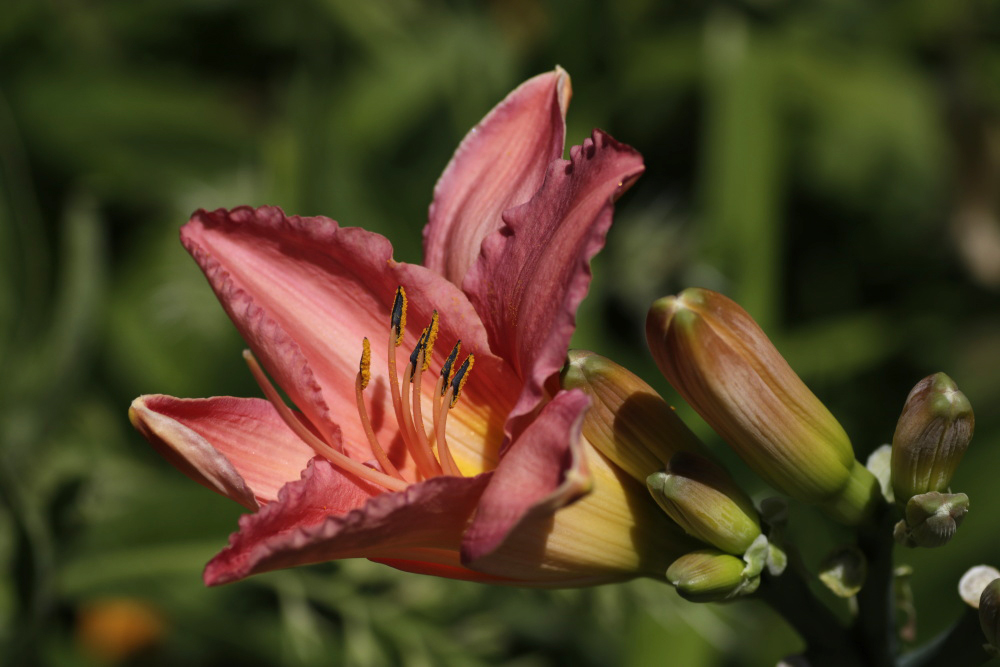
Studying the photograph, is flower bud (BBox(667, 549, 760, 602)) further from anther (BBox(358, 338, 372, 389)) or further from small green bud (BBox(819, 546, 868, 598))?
anther (BBox(358, 338, 372, 389))

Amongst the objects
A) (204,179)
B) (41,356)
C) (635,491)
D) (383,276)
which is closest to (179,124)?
(204,179)

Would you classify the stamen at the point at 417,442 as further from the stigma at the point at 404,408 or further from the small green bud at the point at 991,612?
the small green bud at the point at 991,612

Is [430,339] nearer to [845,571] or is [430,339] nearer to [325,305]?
[325,305]

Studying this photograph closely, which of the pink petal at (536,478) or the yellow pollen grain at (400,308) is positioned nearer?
the pink petal at (536,478)

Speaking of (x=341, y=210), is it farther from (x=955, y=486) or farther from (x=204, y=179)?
Result: (x=955, y=486)

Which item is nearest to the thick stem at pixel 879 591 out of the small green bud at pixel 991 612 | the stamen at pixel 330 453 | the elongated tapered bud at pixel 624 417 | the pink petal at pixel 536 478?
the small green bud at pixel 991 612

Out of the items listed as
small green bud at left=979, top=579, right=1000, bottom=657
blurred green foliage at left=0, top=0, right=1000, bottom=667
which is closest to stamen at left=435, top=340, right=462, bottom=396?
small green bud at left=979, top=579, right=1000, bottom=657

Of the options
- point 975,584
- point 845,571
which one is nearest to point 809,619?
point 845,571

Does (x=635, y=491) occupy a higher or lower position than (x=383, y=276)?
lower
